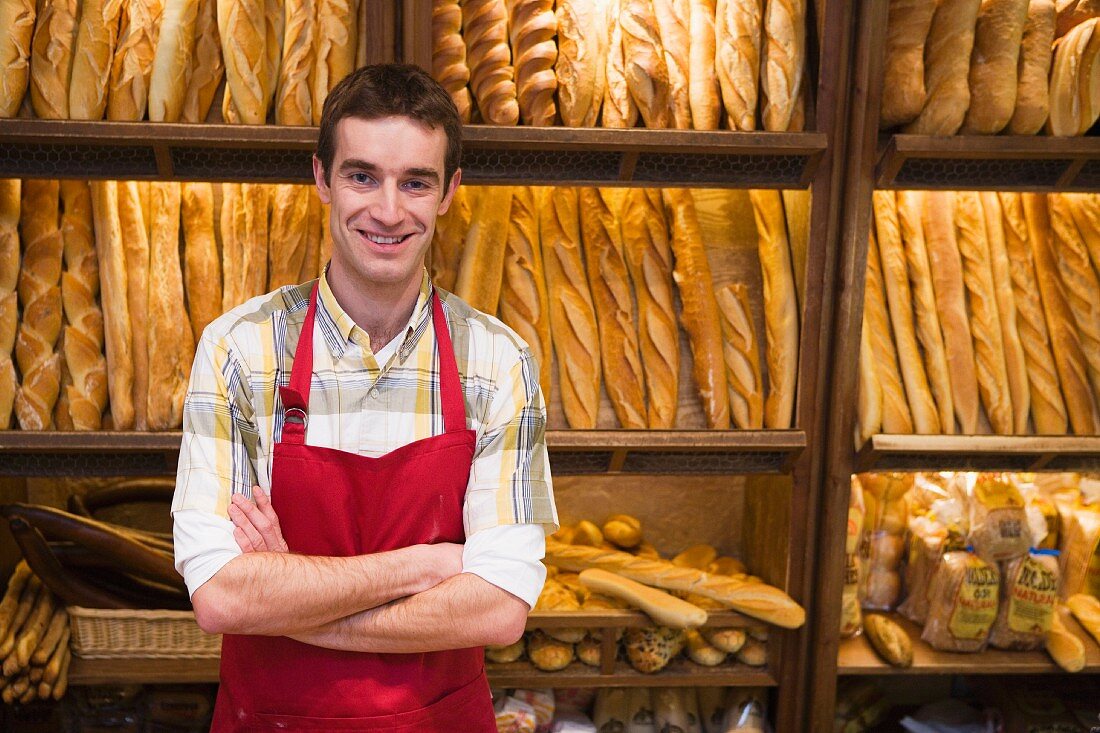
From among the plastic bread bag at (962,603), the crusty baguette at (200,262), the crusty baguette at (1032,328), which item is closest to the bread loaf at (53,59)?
the crusty baguette at (200,262)

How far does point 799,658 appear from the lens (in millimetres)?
2064

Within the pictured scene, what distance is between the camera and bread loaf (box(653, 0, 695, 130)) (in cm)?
190

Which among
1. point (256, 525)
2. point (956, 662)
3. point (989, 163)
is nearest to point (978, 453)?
point (956, 662)

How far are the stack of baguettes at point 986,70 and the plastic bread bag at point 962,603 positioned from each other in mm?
984

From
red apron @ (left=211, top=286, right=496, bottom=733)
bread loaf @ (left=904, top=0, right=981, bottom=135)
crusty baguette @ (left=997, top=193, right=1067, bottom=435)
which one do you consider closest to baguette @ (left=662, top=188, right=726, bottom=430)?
bread loaf @ (left=904, top=0, right=981, bottom=135)

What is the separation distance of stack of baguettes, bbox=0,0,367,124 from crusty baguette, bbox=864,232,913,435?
1.23 metres

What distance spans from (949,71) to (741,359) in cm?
74

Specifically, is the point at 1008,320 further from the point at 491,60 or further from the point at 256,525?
the point at 256,525

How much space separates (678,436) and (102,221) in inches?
50.7

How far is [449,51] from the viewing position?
1841 millimetres

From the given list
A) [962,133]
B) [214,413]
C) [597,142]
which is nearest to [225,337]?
[214,413]

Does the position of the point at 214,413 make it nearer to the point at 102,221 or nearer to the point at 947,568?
the point at 102,221

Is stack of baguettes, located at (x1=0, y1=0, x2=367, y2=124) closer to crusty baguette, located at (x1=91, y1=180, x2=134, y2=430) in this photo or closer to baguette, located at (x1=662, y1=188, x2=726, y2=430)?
crusty baguette, located at (x1=91, y1=180, x2=134, y2=430)

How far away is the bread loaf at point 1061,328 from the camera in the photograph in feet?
6.70
